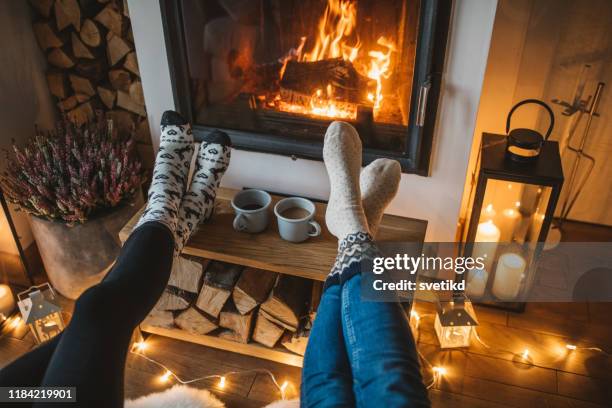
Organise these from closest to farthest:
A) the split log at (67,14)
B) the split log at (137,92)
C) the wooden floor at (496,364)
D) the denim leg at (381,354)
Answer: the denim leg at (381,354), the wooden floor at (496,364), the split log at (67,14), the split log at (137,92)

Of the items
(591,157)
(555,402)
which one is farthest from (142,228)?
(591,157)

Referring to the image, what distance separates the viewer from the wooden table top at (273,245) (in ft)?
4.60

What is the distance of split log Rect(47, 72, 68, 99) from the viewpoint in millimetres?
1889

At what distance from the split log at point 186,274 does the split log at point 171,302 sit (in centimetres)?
4

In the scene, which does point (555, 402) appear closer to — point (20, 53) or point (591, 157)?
point (591, 157)

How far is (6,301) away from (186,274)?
0.66m

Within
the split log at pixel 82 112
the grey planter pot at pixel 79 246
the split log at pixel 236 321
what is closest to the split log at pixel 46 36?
the split log at pixel 82 112

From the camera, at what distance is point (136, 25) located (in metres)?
1.60

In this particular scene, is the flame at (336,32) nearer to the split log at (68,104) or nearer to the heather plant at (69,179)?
the heather plant at (69,179)

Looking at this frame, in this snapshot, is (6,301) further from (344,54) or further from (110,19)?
(344,54)

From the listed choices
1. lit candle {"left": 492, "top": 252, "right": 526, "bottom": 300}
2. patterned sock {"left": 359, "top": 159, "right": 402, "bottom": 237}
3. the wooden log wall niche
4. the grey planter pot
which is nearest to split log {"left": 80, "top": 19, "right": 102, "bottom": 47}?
the wooden log wall niche

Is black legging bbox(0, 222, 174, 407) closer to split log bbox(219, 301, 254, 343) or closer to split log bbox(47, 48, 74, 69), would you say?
split log bbox(219, 301, 254, 343)

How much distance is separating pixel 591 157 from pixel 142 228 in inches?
58.7

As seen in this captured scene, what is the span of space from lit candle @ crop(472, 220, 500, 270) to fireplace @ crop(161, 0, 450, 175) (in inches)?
11.8
